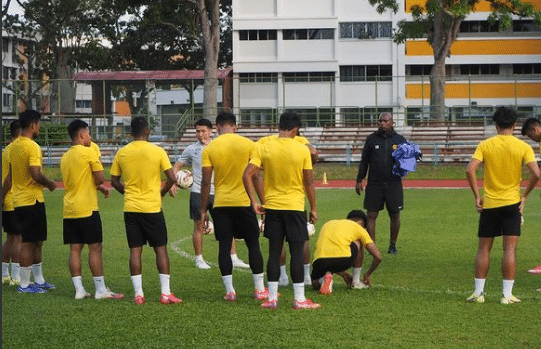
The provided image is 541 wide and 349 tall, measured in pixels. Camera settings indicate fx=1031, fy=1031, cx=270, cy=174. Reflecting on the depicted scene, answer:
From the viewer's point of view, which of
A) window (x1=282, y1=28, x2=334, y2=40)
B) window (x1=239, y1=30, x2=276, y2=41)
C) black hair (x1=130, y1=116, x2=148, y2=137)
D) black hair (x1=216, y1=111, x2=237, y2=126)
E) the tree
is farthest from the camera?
window (x1=239, y1=30, x2=276, y2=41)

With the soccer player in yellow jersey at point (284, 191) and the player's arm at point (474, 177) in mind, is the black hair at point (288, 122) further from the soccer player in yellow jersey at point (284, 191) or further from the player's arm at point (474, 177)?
the player's arm at point (474, 177)

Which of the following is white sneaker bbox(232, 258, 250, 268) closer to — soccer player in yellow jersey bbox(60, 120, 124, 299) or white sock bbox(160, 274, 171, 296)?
soccer player in yellow jersey bbox(60, 120, 124, 299)

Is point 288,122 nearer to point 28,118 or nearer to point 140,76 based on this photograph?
point 28,118

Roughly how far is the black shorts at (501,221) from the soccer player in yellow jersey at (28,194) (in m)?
4.80

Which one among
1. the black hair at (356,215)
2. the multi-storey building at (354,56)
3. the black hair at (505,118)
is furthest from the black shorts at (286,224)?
the multi-storey building at (354,56)

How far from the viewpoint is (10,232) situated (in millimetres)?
12172

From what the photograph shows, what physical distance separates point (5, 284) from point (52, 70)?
58.0 meters

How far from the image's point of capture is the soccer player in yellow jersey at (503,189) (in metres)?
10.3

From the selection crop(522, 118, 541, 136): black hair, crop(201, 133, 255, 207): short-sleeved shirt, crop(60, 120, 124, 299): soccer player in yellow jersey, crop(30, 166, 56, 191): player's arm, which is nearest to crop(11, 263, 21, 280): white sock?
crop(30, 166, 56, 191): player's arm

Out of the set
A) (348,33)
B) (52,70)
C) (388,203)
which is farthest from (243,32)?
(388,203)

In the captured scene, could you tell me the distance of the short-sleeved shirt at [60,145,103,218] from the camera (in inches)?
437

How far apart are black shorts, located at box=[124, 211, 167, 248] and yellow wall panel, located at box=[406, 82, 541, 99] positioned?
52.4 m

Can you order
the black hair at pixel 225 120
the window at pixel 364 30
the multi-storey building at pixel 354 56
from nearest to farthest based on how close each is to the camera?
the black hair at pixel 225 120
the multi-storey building at pixel 354 56
the window at pixel 364 30

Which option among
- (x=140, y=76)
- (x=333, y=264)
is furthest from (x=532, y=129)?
(x=140, y=76)
